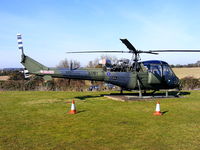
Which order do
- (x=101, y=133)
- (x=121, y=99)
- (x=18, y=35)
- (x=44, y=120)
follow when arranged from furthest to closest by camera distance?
(x=121, y=99), (x=18, y=35), (x=44, y=120), (x=101, y=133)

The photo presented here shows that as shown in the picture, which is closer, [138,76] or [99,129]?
[99,129]

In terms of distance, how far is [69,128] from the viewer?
822 cm

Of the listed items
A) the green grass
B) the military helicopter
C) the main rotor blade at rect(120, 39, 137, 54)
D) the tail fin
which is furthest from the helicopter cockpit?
the tail fin

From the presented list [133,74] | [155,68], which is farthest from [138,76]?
[155,68]

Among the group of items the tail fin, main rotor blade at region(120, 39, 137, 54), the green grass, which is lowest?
the green grass

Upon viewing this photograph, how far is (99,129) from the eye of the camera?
26.4 feet

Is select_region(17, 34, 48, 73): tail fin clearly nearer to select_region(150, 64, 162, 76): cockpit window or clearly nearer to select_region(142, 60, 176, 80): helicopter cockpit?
select_region(142, 60, 176, 80): helicopter cockpit

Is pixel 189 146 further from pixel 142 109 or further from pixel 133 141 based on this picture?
pixel 142 109

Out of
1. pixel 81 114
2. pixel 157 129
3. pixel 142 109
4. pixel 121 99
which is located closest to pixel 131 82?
pixel 121 99

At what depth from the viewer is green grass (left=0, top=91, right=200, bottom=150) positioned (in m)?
6.46

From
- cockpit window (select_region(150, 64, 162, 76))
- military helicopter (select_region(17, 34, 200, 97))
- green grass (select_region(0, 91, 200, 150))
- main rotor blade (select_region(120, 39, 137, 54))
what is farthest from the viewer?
cockpit window (select_region(150, 64, 162, 76))

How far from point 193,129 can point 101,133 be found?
3.51 meters

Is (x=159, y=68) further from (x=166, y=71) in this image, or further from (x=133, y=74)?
(x=133, y=74)

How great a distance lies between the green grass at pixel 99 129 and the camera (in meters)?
6.46
